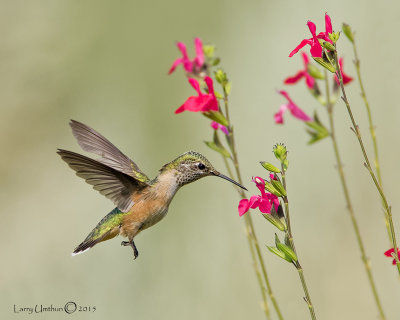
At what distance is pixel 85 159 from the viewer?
1.99m

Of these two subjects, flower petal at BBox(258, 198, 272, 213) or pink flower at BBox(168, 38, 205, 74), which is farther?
pink flower at BBox(168, 38, 205, 74)

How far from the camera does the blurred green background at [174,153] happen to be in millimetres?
4168

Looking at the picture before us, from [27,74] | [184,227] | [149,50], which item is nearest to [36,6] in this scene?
[27,74]

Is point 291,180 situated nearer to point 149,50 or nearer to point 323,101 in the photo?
point 149,50

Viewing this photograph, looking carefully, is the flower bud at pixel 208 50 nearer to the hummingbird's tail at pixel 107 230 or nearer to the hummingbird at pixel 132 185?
the hummingbird at pixel 132 185

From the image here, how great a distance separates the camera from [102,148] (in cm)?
230

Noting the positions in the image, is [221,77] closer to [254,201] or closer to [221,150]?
[221,150]

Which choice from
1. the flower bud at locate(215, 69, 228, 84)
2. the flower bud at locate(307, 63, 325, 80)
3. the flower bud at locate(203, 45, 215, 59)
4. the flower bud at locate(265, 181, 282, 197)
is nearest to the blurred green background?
the flower bud at locate(203, 45, 215, 59)

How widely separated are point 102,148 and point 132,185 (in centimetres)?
17

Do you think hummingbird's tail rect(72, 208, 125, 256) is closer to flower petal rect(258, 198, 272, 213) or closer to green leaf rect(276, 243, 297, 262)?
flower petal rect(258, 198, 272, 213)

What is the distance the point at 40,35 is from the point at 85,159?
350 cm

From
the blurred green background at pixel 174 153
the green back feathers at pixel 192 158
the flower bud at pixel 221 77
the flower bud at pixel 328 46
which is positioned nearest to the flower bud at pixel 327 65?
the flower bud at pixel 328 46

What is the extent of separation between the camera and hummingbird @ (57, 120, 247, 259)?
2.21 m

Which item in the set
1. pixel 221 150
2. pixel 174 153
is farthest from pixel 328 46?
pixel 174 153
